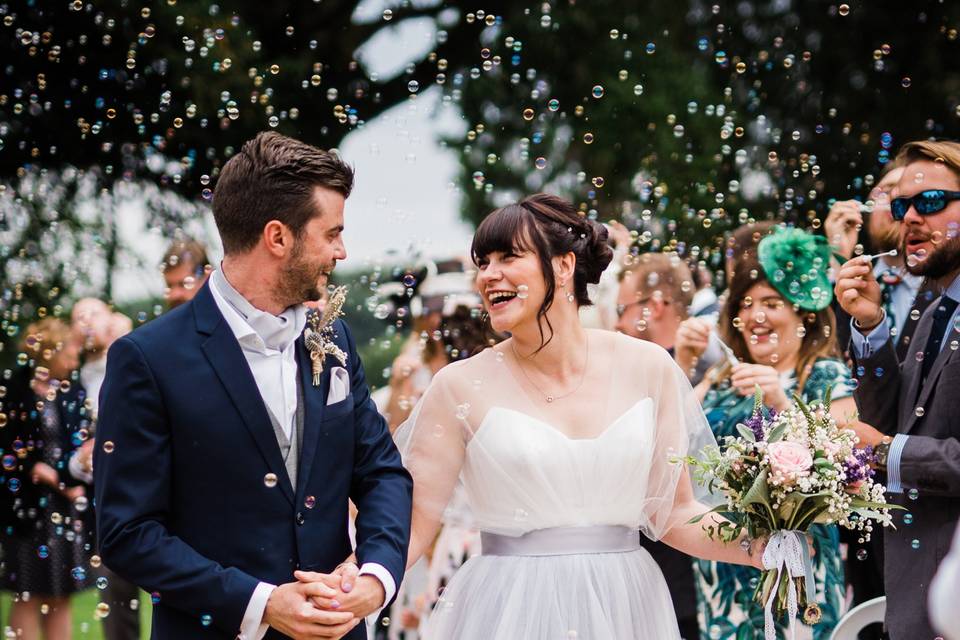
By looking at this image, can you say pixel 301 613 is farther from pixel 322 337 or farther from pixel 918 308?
pixel 918 308

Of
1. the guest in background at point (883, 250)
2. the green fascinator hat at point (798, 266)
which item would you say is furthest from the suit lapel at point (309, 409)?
the guest in background at point (883, 250)

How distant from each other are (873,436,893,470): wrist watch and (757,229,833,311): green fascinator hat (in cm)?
91

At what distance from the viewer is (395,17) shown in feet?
31.4

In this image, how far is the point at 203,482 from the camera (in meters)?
2.80

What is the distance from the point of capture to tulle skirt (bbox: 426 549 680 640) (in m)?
3.37

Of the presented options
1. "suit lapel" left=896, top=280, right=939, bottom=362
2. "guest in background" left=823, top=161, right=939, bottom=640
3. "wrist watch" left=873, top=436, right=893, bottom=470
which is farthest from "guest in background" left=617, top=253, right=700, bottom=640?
"wrist watch" left=873, top=436, right=893, bottom=470

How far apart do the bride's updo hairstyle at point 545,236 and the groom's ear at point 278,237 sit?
80 centimetres

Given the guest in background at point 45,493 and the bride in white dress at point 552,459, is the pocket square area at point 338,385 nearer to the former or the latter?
the bride in white dress at point 552,459

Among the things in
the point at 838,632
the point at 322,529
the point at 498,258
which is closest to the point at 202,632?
the point at 322,529

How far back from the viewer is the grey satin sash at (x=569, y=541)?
346cm

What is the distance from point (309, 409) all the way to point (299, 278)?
336 mm

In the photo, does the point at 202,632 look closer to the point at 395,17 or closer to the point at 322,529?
the point at 322,529

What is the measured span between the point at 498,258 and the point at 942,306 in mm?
1453
